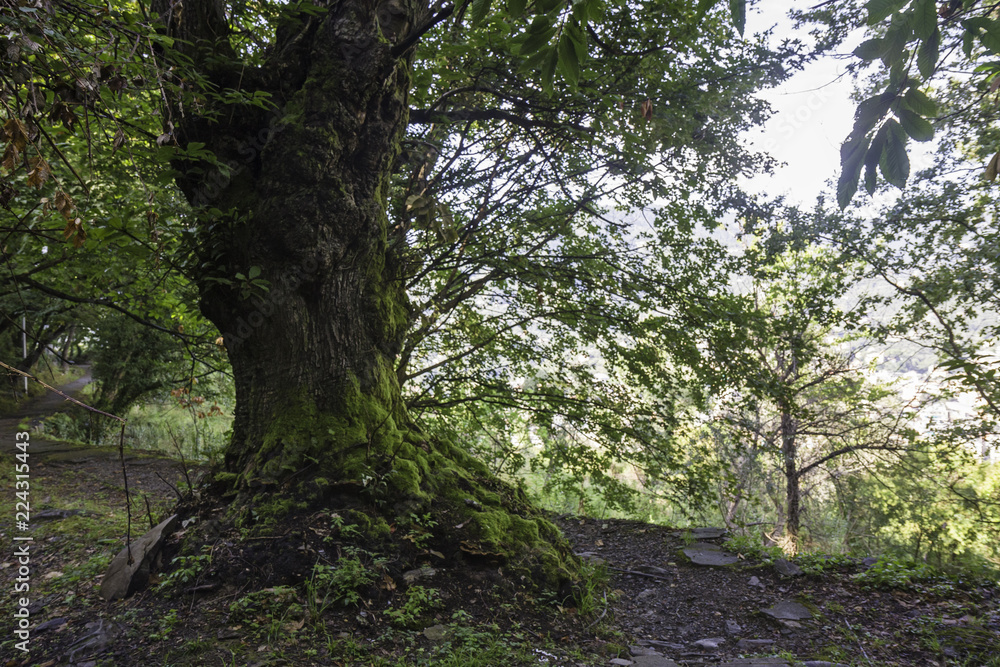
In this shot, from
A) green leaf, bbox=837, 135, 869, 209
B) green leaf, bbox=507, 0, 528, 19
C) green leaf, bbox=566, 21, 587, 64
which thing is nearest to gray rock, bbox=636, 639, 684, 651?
green leaf, bbox=837, 135, 869, 209

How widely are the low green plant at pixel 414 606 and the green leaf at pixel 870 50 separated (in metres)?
3.02

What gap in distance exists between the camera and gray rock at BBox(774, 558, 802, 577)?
4125mm

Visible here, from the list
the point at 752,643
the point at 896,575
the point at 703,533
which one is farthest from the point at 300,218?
the point at 896,575

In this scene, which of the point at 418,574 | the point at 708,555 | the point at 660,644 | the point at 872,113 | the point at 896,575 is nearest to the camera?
the point at 872,113

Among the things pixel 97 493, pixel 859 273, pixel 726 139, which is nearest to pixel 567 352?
pixel 726 139

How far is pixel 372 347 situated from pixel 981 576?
4.78 meters

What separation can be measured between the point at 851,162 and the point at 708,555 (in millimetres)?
4261

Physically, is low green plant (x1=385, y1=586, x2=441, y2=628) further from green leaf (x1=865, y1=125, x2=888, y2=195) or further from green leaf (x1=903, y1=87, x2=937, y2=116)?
green leaf (x1=903, y1=87, x2=937, y2=116)

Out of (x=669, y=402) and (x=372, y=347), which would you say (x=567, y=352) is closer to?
(x=669, y=402)

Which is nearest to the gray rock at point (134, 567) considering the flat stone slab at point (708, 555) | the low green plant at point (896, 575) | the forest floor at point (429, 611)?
the forest floor at point (429, 611)

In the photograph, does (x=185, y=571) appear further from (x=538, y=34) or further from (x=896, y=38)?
(x=896, y=38)

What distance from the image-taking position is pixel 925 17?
1.24 m

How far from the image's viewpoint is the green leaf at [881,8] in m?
1.26

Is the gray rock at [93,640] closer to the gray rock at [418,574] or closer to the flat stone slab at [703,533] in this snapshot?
the gray rock at [418,574]
